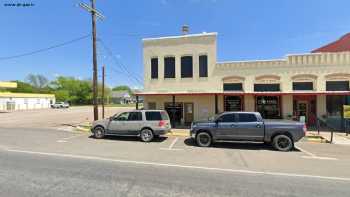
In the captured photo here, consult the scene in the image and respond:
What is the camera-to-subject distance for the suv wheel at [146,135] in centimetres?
1336

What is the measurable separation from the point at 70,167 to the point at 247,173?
5.41 metres

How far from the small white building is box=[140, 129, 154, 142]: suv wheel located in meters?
50.6

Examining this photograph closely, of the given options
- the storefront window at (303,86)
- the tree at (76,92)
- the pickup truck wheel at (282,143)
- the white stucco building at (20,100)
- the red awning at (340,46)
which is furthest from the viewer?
the tree at (76,92)

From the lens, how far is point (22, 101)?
56594 millimetres

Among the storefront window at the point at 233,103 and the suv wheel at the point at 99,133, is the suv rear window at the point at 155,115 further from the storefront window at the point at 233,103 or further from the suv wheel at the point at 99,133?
the storefront window at the point at 233,103

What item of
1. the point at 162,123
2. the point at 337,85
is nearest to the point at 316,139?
the point at 337,85

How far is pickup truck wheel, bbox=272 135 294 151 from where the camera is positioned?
36.4 ft

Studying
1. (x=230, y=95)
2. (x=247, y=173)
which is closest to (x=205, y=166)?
(x=247, y=173)

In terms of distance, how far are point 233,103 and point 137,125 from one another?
30.5ft

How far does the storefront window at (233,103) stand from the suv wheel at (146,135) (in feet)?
28.3

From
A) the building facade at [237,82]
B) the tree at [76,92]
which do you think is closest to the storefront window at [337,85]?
the building facade at [237,82]

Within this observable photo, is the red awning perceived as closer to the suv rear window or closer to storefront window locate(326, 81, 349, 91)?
storefront window locate(326, 81, 349, 91)

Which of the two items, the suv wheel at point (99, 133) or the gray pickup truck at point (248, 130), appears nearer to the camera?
the gray pickup truck at point (248, 130)

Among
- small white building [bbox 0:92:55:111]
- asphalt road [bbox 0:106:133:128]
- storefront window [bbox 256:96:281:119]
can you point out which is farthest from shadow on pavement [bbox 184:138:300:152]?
small white building [bbox 0:92:55:111]
